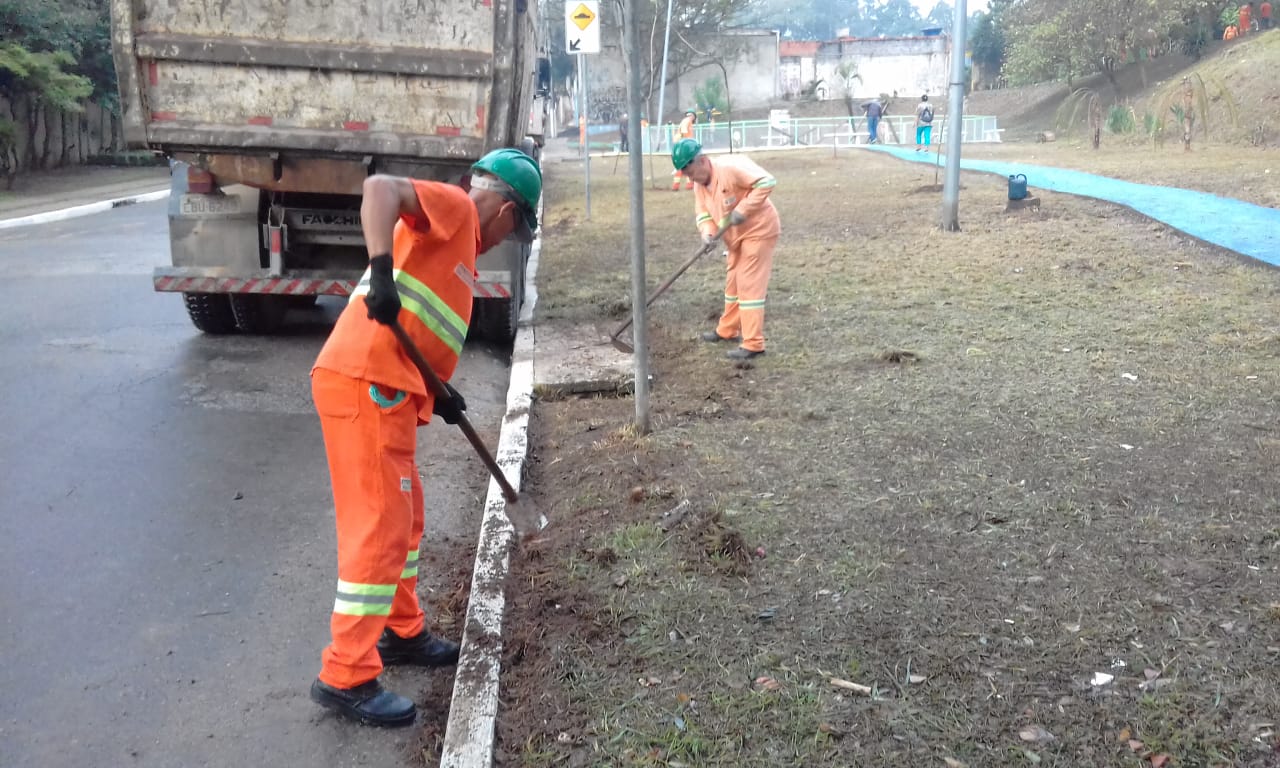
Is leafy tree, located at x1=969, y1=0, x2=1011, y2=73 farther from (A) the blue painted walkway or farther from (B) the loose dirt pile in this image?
(B) the loose dirt pile

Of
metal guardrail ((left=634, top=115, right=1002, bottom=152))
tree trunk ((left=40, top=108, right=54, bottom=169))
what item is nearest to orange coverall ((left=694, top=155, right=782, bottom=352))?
tree trunk ((left=40, top=108, right=54, bottom=169))

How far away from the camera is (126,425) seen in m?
5.89

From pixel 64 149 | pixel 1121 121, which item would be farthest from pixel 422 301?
pixel 1121 121

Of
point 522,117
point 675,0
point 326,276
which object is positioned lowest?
point 326,276

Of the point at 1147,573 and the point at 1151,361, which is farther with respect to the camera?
the point at 1151,361

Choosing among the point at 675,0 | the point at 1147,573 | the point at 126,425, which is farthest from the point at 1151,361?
the point at 675,0

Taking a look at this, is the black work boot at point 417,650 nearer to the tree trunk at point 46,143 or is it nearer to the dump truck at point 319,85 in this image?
the dump truck at point 319,85

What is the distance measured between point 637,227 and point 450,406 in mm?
2198

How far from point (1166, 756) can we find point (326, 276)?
20.6ft

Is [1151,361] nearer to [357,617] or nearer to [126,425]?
[357,617]

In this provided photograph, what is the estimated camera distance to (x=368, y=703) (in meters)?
3.12

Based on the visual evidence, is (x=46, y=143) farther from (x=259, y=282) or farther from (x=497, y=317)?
(x=497, y=317)

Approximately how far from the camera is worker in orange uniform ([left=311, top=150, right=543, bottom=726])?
2.94 m

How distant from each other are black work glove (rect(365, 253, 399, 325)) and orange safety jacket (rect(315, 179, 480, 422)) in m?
0.13
